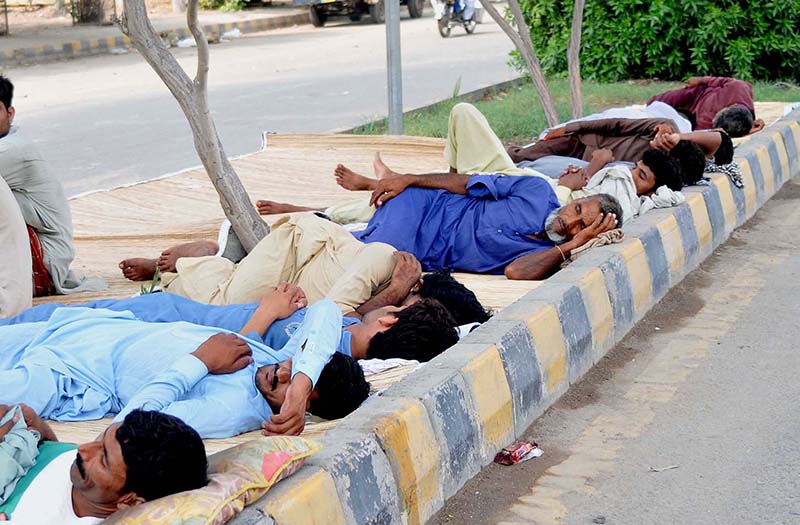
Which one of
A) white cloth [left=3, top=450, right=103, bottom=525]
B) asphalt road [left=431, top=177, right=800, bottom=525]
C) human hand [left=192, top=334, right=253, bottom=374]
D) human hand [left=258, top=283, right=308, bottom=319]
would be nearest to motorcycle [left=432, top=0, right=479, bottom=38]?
asphalt road [left=431, top=177, right=800, bottom=525]

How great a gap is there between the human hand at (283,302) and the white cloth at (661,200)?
2352 mm

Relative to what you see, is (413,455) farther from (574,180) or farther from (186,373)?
(574,180)

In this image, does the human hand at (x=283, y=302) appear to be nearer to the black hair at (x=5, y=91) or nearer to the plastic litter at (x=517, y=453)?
the plastic litter at (x=517, y=453)

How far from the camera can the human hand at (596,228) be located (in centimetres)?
532

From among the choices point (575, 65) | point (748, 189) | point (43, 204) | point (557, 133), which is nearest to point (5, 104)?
point (43, 204)

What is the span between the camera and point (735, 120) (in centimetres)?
864

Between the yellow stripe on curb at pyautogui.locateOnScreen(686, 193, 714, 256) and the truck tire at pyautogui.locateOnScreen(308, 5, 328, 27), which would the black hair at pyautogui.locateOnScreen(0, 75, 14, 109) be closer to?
the yellow stripe on curb at pyautogui.locateOnScreen(686, 193, 714, 256)

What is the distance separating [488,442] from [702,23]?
9217 millimetres

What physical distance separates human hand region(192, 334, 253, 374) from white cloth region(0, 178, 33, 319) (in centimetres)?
126

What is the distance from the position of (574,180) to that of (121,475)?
13.3 ft

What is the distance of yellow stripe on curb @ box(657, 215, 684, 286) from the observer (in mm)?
5715

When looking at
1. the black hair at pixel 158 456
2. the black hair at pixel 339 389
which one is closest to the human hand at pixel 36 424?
the black hair at pixel 158 456

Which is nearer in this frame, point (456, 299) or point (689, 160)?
point (456, 299)

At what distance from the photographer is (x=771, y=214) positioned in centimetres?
748
